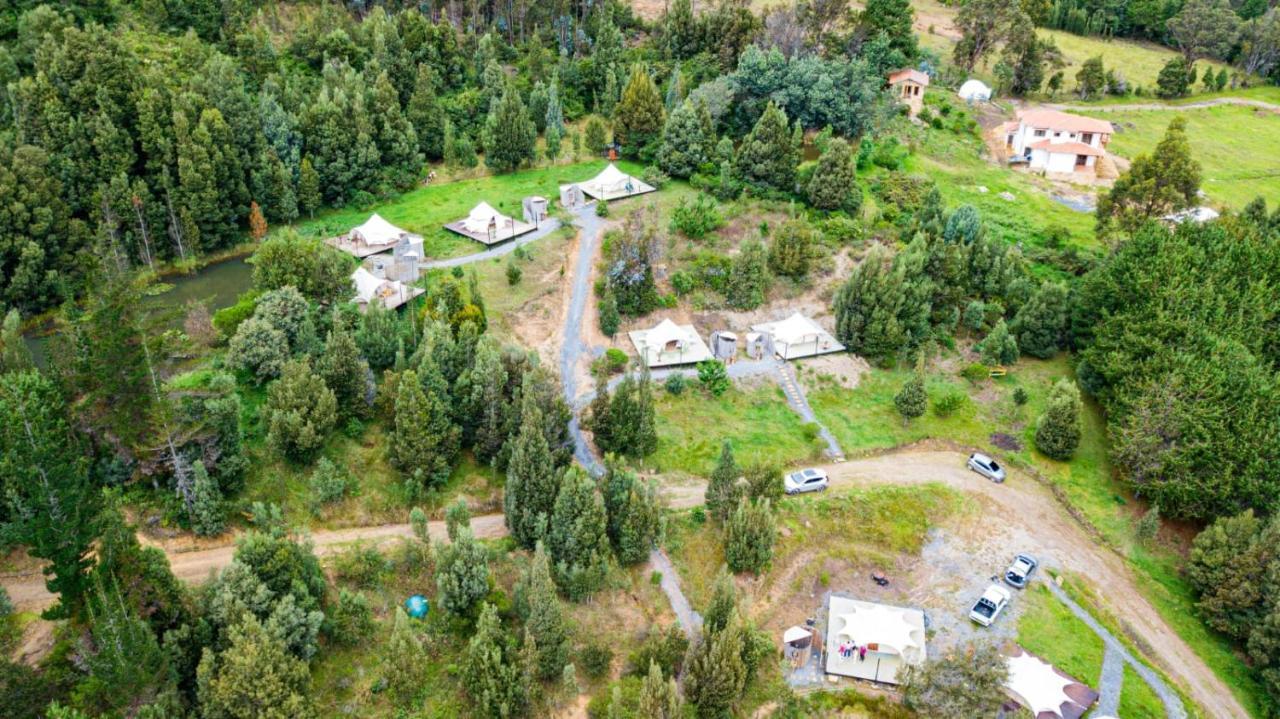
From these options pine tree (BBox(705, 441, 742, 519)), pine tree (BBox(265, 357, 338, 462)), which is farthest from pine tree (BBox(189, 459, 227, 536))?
pine tree (BBox(705, 441, 742, 519))

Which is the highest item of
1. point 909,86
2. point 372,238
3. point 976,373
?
point 909,86

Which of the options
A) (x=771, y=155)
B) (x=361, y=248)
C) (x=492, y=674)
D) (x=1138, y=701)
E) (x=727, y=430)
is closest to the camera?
(x=492, y=674)

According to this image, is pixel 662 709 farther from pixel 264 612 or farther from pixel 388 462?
pixel 388 462

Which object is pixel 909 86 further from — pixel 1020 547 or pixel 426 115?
pixel 1020 547

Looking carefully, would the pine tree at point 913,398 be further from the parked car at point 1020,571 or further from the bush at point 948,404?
the parked car at point 1020,571

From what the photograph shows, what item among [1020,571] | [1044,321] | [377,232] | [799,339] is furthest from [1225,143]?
[377,232]

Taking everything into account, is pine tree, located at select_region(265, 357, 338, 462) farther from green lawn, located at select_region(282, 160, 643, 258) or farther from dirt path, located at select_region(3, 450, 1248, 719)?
→ green lawn, located at select_region(282, 160, 643, 258)
